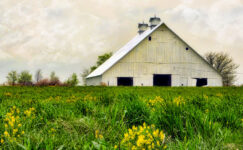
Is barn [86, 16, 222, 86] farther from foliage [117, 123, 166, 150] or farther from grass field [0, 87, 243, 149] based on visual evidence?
foliage [117, 123, 166, 150]

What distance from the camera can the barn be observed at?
25.2 m

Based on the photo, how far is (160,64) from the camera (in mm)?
26062

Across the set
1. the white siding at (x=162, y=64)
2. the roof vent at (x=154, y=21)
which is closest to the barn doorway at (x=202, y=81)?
the white siding at (x=162, y=64)

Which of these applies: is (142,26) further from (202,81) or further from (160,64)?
(202,81)

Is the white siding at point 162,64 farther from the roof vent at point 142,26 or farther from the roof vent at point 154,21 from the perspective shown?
the roof vent at point 142,26

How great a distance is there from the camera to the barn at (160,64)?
82.7 feet

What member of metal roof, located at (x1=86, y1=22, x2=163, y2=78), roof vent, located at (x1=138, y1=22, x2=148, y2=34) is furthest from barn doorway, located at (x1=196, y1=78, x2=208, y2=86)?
roof vent, located at (x1=138, y1=22, x2=148, y2=34)

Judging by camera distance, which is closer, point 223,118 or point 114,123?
point 114,123

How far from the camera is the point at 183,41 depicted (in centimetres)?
2661

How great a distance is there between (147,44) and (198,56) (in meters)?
5.62

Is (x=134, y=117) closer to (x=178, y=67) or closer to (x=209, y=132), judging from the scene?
(x=209, y=132)

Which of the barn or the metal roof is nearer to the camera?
the barn

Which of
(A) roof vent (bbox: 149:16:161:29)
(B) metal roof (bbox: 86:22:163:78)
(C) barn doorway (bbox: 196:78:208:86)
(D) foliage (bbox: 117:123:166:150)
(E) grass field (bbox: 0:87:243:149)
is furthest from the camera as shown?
(A) roof vent (bbox: 149:16:161:29)

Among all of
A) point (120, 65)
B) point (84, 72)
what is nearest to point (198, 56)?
point (120, 65)
